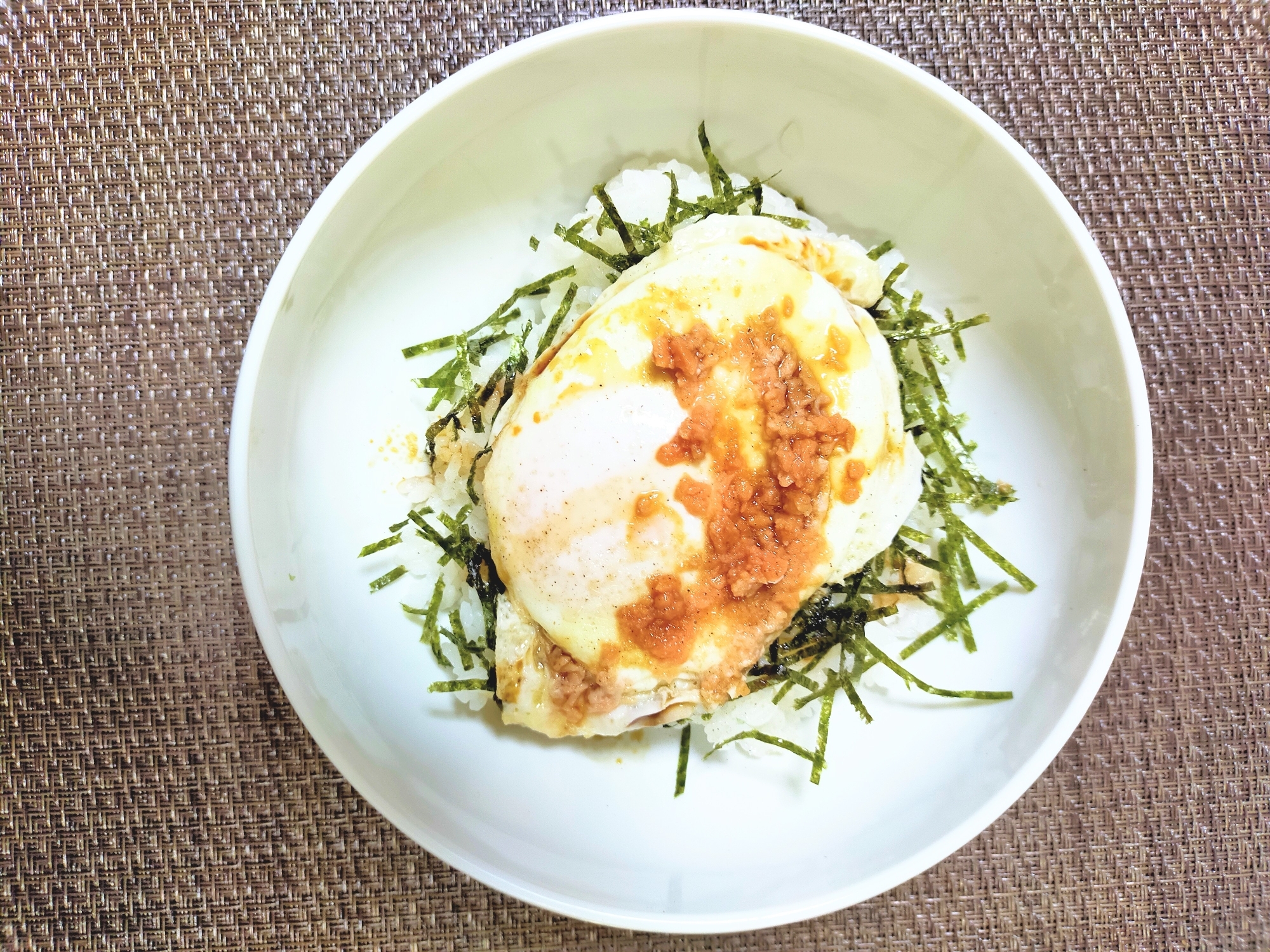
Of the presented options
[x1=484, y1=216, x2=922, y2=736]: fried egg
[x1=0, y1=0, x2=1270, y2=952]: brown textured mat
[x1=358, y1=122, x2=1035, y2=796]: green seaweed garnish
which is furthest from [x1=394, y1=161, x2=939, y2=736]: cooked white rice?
[x1=0, y1=0, x2=1270, y2=952]: brown textured mat

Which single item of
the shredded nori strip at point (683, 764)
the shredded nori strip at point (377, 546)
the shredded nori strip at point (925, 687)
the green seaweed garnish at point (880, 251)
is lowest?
the shredded nori strip at point (683, 764)

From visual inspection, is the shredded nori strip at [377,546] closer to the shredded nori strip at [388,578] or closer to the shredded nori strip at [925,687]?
the shredded nori strip at [388,578]

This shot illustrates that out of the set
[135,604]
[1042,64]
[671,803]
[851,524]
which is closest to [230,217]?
[135,604]

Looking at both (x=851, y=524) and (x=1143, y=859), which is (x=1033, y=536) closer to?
(x=851, y=524)

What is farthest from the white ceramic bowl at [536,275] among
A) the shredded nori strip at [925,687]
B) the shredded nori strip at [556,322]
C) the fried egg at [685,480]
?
the fried egg at [685,480]

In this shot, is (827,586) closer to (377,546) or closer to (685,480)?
(685,480)

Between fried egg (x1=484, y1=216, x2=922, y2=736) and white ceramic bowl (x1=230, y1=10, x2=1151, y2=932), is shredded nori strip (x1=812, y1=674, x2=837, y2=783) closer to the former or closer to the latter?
white ceramic bowl (x1=230, y1=10, x2=1151, y2=932)

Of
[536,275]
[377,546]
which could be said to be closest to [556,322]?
[536,275]
